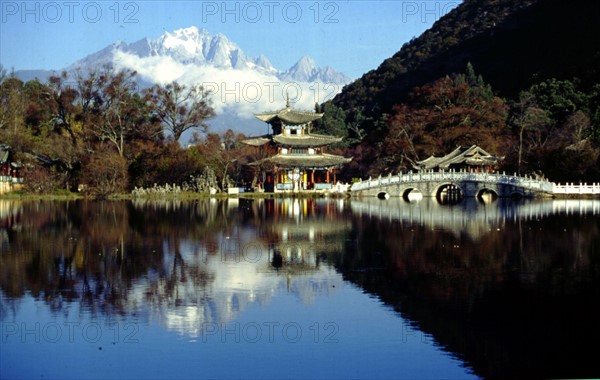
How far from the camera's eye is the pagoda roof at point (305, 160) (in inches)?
2557

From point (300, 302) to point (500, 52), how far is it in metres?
92.3

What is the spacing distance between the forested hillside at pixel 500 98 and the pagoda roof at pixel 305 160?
5.66 m

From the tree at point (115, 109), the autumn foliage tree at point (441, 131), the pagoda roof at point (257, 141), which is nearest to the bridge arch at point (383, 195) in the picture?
the autumn foliage tree at point (441, 131)

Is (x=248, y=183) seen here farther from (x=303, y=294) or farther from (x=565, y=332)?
(x=565, y=332)

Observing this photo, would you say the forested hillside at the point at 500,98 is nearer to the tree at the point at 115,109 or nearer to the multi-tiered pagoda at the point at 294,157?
the multi-tiered pagoda at the point at 294,157

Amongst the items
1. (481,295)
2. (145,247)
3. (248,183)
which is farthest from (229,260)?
(248,183)

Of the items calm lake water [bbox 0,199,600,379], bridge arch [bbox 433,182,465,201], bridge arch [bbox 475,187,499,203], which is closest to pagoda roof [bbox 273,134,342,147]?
bridge arch [bbox 433,182,465,201]

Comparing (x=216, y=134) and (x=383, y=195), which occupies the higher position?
(x=216, y=134)

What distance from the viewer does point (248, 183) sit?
227 feet

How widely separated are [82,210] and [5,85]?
3161 cm

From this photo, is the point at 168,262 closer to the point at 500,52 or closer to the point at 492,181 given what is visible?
the point at 492,181

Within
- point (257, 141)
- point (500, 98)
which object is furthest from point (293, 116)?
point (500, 98)

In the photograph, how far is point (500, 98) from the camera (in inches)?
3226

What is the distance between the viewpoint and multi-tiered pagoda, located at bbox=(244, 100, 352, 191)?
65.5 m
